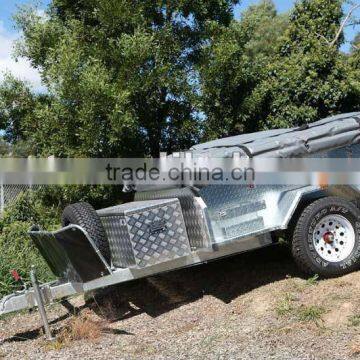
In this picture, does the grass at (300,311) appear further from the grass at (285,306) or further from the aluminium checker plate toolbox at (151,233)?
the aluminium checker plate toolbox at (151,233)

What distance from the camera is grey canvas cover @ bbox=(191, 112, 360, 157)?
633cm

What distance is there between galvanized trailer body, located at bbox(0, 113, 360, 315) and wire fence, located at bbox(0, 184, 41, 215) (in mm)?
4764

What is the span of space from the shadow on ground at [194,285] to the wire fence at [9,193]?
4639 millimetres

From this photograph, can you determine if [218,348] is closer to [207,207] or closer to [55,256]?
[207,207]

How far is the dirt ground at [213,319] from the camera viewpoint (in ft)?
16.7

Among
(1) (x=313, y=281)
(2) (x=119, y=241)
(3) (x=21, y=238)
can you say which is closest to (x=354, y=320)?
(1) (x=313, y=281)

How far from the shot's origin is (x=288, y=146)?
6375 millimetres

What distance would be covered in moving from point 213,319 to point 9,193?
264 inches

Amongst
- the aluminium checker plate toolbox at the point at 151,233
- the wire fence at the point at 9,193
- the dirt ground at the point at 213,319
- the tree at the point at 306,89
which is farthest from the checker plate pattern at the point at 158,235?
the wire fence at the point at 9,193

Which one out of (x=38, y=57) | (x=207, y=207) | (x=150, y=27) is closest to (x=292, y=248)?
(x=207, y=207)

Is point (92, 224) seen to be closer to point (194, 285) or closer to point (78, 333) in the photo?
point (78, 333)

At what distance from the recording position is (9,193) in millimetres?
11359

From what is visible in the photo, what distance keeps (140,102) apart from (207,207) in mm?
→ 4794

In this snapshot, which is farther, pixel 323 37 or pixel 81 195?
pixel 323 37
